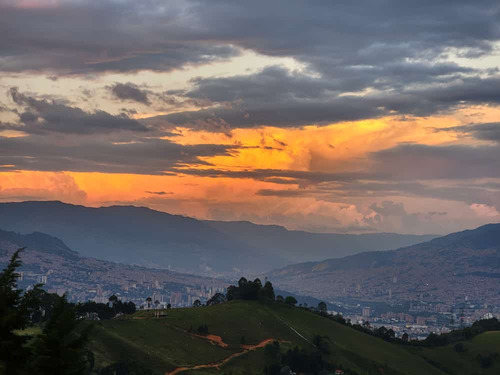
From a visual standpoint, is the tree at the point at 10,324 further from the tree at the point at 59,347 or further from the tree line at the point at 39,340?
the tree at the point at 59,347

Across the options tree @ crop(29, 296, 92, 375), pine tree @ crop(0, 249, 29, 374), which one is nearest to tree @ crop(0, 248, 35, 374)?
pine tree @ crop(0, 249, 29, 374)

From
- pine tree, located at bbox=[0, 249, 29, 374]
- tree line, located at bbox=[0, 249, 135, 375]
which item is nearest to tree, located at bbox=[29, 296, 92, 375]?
tree line, located at bbox=[0, 249, 135, 375]

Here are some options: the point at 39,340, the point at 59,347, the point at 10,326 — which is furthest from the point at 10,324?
the point at 59,347

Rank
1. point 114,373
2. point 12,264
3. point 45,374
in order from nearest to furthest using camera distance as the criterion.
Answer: point 45,374, point 12,264, point 114,373

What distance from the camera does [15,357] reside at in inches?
1865

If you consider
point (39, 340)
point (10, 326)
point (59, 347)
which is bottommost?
point (59, 347)

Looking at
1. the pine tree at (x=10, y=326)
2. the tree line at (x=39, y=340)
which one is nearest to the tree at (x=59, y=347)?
the tree line at (x=39, y=340)

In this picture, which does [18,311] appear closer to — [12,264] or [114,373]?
[12,264]

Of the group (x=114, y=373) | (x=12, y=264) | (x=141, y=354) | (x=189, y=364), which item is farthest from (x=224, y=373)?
(x=12, y=264)

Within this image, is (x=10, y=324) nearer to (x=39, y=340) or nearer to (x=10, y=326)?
(x=10, y=326)

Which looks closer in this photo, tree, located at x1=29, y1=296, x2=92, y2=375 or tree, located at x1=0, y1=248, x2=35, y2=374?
tree, located at x1=29, y1=296, x2=92, y2=375

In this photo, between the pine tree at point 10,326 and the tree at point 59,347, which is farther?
the pine tree at point 10,326

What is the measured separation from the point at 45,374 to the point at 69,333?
2.78 metres

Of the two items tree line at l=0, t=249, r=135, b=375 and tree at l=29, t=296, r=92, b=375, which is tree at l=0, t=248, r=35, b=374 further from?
tree at l=29, t=296, r=92, b=375
